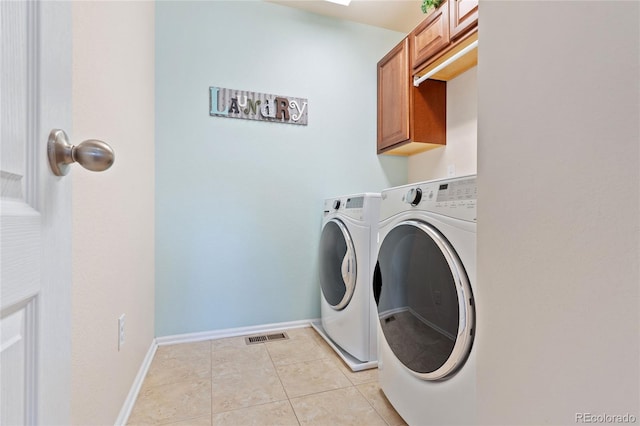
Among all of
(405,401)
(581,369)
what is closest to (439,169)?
(405,401)

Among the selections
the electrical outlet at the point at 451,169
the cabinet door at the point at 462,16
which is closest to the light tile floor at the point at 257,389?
the electrical outlet at the point at 451,169

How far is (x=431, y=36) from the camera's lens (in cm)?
184

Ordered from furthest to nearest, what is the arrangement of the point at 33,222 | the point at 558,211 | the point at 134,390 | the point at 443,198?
the point at 134,390 → the point at 443,198 → the point at 558,211 → the point at 33,222

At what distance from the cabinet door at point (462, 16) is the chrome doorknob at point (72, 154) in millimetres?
1853

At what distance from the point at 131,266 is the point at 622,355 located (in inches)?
63.2

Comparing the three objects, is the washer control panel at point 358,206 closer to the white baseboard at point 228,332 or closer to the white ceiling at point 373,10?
the white baseboard at point 228,332

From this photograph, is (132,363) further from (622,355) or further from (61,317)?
(622,355)

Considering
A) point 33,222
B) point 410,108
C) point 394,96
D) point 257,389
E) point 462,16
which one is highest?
point 462,16

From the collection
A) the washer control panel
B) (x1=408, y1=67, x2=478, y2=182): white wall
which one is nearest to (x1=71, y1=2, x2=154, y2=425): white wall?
the washer control panel

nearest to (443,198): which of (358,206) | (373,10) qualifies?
(358,206)

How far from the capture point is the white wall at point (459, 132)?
1911 mm

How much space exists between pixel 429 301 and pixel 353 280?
651 millimetres

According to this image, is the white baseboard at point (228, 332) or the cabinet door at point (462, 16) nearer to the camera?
the cabinet door at point (462, 16)

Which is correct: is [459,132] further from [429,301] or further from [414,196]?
[429,301]
